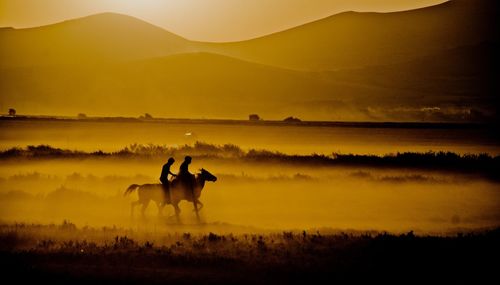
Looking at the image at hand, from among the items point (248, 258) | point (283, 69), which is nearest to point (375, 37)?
point (283, 69)

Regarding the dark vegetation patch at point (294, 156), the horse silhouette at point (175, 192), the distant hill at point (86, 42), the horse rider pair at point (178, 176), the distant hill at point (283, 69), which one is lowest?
the horse silhouette at point (175, 192)

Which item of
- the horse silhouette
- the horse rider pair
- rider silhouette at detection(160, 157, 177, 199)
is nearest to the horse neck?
the horse silhouette

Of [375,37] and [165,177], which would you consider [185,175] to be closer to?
[165,177]

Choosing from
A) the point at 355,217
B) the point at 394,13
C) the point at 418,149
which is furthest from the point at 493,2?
the point at 355,217

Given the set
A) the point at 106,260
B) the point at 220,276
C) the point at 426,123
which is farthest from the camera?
the point at 426,123

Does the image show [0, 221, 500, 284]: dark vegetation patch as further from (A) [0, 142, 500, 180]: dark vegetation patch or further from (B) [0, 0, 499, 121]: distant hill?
(B) [0, 0, 499, 121]: distant hill

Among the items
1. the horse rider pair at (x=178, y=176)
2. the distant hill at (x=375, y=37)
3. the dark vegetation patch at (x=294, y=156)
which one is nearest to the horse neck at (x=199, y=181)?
the horse rider pair at (x=178, y=176)

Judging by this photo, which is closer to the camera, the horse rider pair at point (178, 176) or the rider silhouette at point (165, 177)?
the horse rider pair at point (178, 176)

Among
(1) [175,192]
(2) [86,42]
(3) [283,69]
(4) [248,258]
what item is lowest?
(4) [248,258]

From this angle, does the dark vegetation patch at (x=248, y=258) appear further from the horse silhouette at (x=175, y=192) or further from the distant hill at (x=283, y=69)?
the distant hill at (x=283, y=69)

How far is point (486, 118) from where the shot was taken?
22.8 metres

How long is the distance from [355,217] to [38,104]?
13916 mm

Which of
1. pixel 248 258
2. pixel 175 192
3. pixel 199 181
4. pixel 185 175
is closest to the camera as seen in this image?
pixel 248 258

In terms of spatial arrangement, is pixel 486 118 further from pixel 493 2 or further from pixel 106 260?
pixel 106 260
